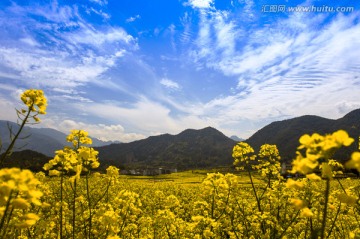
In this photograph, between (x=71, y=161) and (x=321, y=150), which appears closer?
(x=321, y=150)

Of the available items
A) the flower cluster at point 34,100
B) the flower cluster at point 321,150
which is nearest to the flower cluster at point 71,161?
the flower cluster at point 34,100

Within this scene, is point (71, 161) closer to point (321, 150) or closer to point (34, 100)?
point (34, 100)

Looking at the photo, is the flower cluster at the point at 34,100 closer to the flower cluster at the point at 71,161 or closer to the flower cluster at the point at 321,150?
the flower cluster at the point at 71,161

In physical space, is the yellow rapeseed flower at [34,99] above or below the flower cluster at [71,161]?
above

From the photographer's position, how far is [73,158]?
5074mm

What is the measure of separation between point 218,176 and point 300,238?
3750 millimetres

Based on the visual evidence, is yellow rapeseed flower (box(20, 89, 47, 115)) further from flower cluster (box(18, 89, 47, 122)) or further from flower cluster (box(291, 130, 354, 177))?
flower cluster (box(291, 130, 354, 177))

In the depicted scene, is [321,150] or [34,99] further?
[34,99]

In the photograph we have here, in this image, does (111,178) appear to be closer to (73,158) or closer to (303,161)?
(73,158)

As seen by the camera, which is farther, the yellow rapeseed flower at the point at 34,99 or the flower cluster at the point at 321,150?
the yellow rapeseed flower at the point at 34,99

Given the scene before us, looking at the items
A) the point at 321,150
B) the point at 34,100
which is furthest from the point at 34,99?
the point at 321,150

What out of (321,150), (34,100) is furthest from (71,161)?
(321,150)

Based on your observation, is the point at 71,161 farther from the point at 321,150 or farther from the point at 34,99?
the point at 321,150

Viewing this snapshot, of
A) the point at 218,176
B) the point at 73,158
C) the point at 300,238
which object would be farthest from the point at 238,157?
the point at 73,158
